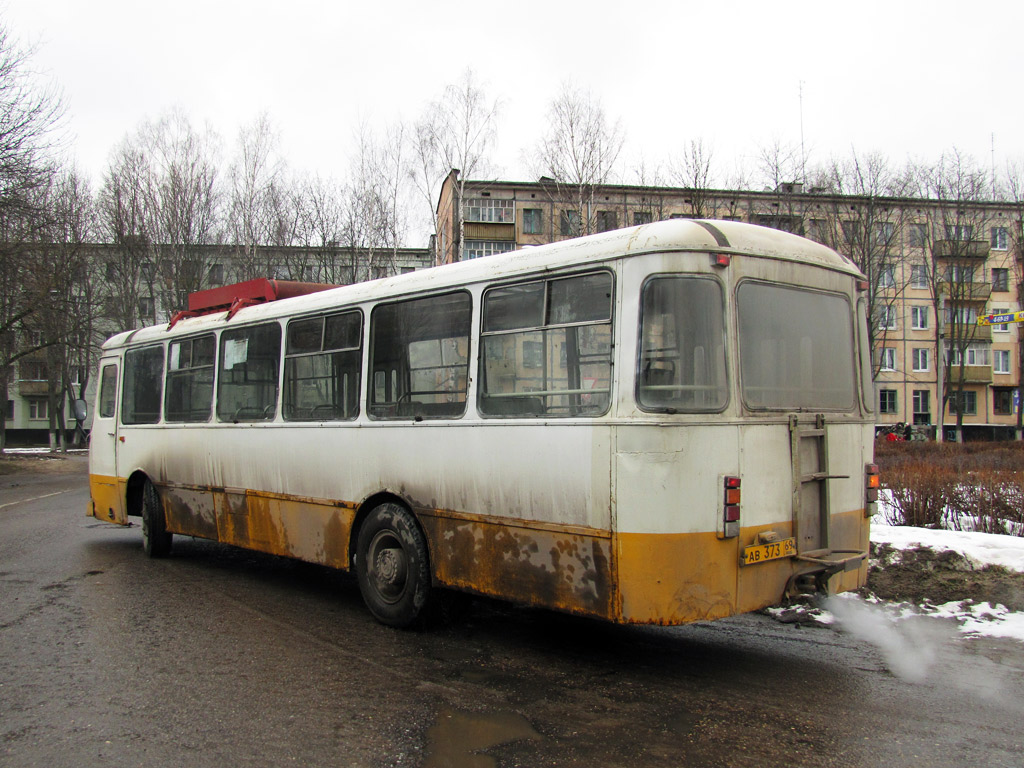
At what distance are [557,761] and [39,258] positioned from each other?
30247 millimetres

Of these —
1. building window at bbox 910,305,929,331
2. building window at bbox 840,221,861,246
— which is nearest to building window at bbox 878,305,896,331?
building window at bbox 840,221,861,246

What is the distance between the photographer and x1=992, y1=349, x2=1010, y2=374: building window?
190 ft

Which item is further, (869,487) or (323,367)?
(323,367)

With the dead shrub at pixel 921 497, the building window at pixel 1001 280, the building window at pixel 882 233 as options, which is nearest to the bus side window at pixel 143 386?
the dead shrub at pixel 921 497

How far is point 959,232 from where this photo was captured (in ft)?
98.7

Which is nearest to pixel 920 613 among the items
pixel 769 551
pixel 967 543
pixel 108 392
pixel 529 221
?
pixel 967 543

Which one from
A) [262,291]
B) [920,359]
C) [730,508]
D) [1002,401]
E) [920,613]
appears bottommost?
[920,613]

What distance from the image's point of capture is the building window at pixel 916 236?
2973 centimetres

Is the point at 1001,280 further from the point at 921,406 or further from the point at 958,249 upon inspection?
the point at 958,249

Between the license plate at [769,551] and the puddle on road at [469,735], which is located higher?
the license plate at [769,551]

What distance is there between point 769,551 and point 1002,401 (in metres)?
62.8

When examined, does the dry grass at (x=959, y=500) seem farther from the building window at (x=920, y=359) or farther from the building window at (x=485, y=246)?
the building window at (x=920, y=359)

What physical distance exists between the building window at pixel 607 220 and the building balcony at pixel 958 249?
46.4ft

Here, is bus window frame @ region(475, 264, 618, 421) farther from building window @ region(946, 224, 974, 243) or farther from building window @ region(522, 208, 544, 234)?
building window @ region(522, 208, 544, 234)
